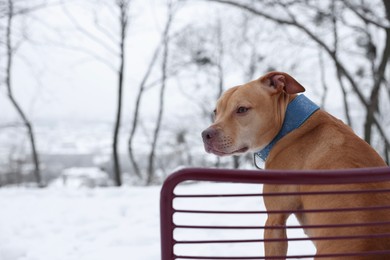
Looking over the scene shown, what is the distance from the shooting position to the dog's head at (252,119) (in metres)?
2.55

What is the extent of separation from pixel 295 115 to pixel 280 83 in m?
0.22

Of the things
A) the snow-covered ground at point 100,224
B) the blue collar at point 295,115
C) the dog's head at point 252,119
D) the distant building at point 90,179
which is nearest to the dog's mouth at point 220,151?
the dog's head at point 252,119

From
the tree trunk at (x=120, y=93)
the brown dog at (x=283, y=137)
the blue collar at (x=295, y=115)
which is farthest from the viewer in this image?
the tree trunk at (x=120, y=93)

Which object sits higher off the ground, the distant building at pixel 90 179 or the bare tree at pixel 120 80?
the bare tree at pixel 120 80

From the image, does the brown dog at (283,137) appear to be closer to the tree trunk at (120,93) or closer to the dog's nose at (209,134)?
the dog's nose at (209,134)

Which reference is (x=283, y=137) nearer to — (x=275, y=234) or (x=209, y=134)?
(x=209, y=134)

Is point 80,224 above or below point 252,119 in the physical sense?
below

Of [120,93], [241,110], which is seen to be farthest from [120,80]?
[241,110]

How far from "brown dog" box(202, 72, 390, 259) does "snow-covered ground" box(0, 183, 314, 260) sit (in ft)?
4.46

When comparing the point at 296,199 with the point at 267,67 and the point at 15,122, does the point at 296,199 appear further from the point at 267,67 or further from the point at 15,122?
the point at 267,67

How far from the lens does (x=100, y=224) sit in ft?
17.3

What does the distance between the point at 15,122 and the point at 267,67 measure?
13.1 metres

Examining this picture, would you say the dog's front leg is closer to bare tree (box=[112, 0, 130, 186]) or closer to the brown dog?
the brown dog

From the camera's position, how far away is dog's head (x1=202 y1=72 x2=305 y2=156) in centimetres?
255
